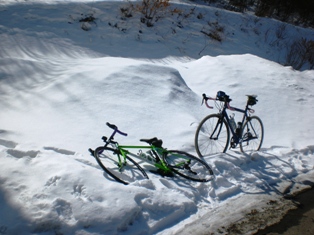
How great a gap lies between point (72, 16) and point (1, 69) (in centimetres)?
435

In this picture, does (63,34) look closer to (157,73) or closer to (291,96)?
(157,73)

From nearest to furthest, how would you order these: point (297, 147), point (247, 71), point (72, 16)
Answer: point (297, 147) → point (247, 71) → point (72, 16)

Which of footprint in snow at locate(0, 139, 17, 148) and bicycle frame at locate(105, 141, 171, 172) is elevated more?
bicycle frame at locate(105, 141, 171, 172)

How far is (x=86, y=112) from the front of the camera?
435cm

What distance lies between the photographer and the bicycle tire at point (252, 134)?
446cm

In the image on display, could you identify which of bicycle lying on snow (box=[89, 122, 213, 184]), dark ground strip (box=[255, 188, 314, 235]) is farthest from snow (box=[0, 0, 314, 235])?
dark ground strip (box=[255, 188, 314, 235])

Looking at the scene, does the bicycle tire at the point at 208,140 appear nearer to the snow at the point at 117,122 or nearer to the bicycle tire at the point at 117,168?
the snow at the point at 117,122

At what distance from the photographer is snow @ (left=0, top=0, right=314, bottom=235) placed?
2573mm

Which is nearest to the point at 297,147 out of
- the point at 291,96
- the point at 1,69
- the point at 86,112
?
the point at 291,96

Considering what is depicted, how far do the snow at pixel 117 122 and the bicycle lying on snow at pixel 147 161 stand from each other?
12cm

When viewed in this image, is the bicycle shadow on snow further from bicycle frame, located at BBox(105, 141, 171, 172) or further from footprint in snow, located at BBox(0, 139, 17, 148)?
footprint in snow, located at BBox(0, 139, 17, 148)

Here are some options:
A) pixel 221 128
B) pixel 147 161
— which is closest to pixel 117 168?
pixel 147 161

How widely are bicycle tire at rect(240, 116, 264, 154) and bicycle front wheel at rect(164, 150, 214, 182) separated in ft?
3.62

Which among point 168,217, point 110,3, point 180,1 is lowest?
point 168,217
